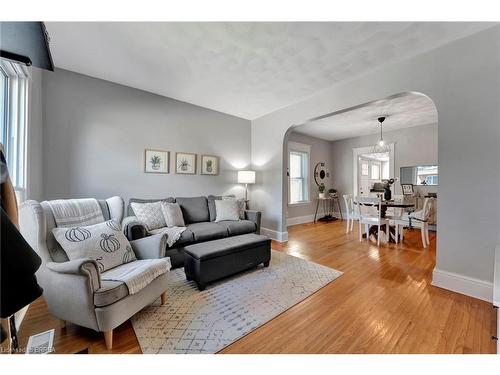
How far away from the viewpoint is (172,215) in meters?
2.94

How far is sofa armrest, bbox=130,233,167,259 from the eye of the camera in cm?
184

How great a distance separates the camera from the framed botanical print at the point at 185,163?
3.63 meters

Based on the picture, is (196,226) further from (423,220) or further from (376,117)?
(376,117)

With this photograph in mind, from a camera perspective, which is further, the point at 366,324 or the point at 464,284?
the point at 464,284

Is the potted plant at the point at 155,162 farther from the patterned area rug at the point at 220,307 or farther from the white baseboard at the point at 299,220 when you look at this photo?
the white baseboard at the point at 299,220

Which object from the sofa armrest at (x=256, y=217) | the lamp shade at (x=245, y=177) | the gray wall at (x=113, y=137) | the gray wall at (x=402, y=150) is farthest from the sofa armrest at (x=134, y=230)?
the gray wall at (x=402, y=150)

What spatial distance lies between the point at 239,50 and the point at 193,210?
2.39 m

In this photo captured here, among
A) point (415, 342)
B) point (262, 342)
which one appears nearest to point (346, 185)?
point (415, 342)

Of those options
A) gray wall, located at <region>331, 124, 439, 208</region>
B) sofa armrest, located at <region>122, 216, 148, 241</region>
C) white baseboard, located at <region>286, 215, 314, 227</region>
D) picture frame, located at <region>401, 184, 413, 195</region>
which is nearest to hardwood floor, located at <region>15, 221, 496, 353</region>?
sofa armrest, located at <region>122, 216, 148, 241</region>

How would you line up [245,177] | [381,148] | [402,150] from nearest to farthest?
[245,177] → [402,150] → [381,148]

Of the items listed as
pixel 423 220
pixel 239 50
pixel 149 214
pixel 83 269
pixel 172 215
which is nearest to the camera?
pixel 83 269

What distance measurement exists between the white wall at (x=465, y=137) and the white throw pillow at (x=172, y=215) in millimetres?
3224

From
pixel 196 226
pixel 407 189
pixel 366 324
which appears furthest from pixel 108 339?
pixel 407 189
